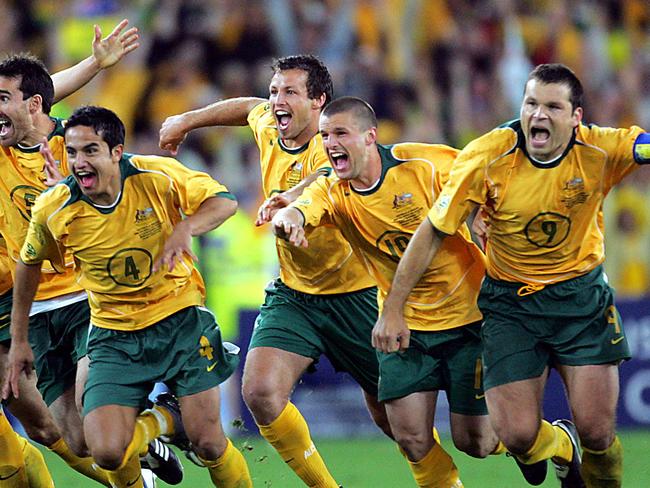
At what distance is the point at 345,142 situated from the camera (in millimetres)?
6207

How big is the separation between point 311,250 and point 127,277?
1036mm

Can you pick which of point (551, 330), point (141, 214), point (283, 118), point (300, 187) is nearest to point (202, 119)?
point (283, 118)

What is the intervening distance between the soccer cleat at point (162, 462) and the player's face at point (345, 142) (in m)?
1.90

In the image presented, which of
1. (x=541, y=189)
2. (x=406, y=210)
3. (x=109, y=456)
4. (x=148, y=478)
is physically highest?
(x=541, y=189)

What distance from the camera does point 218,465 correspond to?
645 centimetres

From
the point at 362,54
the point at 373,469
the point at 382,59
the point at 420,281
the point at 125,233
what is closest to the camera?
the point at 125,233

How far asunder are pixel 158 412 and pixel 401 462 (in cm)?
318

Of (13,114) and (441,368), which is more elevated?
(13,114)

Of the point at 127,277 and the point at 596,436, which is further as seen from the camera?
the point at 127,277

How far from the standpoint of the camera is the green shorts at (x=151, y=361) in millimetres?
6234

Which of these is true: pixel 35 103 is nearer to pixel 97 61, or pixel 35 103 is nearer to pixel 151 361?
pixel 97 61

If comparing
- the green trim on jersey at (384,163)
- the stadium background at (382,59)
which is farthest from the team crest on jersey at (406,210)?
the stadium background at (382,59)

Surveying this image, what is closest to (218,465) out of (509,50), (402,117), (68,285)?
(68,285)

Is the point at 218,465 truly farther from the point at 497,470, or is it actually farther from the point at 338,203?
the point at 497,470
